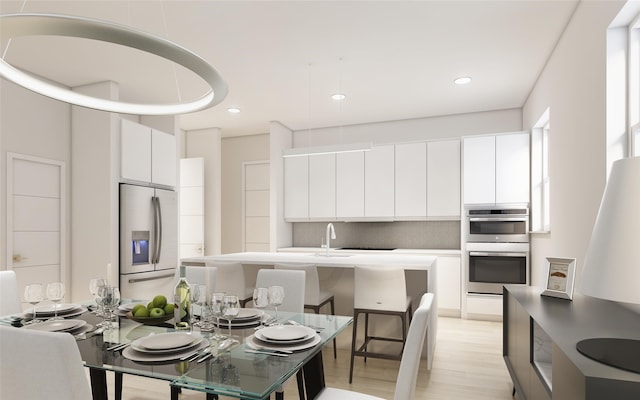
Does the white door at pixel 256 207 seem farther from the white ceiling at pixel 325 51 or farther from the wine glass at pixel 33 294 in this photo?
the wine glass at pixel 33 294

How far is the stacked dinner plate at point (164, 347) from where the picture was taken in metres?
1.50

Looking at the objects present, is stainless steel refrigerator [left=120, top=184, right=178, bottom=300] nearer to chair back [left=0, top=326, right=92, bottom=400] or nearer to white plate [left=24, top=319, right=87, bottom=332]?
white plate [left=24, top=319, right=87, bottom=332]

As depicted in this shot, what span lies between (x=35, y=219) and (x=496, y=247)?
521 cm

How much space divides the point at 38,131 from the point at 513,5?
4.56 metres

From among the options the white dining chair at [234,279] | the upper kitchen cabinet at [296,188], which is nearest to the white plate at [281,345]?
the white dining chair at [234,279]

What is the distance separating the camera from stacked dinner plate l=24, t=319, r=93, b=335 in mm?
1819

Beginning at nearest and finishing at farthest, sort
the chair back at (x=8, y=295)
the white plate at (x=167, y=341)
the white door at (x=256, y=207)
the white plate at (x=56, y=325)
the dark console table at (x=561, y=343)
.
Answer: the dark console table at (x=561, y=343)
the white plate at (x=167, y=341)
the white plate at (x=56, y=325)
the chair back at (x=8, y=295)
the white door at (x=256, y=207)

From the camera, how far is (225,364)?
1440 millimetres

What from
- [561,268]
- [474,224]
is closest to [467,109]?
[474,224]

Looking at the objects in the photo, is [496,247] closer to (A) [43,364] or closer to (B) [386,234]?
(B) [386,234]

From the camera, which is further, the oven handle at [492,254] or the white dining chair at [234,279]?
the oven handle at [492,254]

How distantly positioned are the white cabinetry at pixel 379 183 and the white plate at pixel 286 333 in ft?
12.9

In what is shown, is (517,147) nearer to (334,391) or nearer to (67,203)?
(334,391)

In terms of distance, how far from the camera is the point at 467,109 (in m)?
5.31
